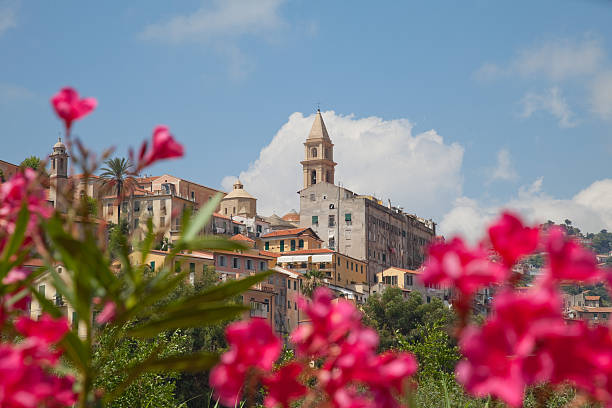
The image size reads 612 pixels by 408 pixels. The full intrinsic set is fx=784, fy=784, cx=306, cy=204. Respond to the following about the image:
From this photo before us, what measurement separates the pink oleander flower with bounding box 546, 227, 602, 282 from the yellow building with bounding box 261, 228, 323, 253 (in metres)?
77.4

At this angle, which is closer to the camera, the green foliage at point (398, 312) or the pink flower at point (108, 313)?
the pink flower at point (108, 313)

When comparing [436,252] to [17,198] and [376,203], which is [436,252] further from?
[376,203]

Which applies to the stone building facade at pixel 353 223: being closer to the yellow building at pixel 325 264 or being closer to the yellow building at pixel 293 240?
the yellow building at pixel 293 240

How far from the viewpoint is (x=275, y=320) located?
6244 cm

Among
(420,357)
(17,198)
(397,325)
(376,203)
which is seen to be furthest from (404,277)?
(17,198)

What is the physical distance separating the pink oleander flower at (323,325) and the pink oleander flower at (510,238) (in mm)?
279

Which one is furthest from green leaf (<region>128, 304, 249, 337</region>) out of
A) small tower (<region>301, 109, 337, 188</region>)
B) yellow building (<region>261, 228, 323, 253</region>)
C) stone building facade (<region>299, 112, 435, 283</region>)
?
small tower (<region>301, 109, 337, 188</region>)

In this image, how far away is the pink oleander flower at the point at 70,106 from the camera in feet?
5.44

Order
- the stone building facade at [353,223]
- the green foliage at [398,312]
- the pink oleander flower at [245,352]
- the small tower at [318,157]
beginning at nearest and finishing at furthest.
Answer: the pink oleander flower at [245,352] < the green foliage at [398,312] < the stone building facade at [353,223] < the small tower at [318,157]

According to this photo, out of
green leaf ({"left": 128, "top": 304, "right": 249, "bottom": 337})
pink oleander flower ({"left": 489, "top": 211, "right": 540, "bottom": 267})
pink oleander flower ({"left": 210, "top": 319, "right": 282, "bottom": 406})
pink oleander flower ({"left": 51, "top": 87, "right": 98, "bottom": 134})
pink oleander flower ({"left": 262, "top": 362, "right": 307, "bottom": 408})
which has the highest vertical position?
pink oleander flower ({"left": 51, "top": 87, "right": 98, "bottom": 134})

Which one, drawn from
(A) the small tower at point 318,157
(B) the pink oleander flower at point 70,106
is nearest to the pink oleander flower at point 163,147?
(B) the pink oleander flower at point 70,106

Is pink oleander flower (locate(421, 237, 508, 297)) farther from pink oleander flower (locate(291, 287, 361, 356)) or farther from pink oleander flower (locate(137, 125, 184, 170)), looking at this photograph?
pink oleander flower (locate(137, 125, 184, 170))

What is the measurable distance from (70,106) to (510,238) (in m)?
0.97

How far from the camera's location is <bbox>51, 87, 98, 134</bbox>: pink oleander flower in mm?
1657
